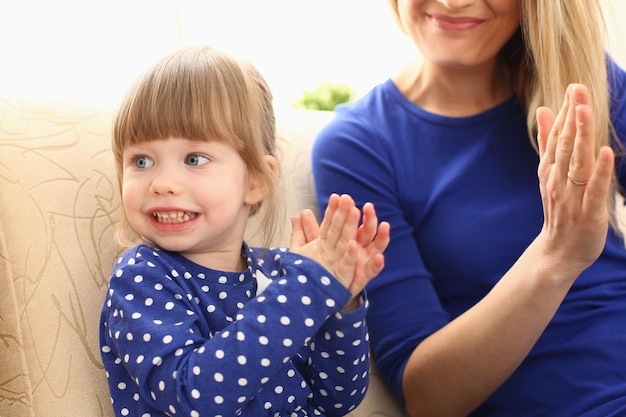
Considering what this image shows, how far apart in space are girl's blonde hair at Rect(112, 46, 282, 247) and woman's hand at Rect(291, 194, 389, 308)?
176 mm

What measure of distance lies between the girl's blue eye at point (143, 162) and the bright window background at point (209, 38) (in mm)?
1655

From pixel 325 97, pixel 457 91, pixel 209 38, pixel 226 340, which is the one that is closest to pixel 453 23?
pixel 457 91

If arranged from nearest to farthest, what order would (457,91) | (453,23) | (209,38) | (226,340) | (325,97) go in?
(226,340) → (453,23) → (457,91) → (325,97) → (209,38)

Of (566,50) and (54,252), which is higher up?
(566,50)

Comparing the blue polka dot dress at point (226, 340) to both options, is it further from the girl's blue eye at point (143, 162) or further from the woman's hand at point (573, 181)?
the woman's hand at point (573, 181)

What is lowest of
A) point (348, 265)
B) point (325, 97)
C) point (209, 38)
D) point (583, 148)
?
point (325, 97)

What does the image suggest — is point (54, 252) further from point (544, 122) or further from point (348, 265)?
point (544, 122)

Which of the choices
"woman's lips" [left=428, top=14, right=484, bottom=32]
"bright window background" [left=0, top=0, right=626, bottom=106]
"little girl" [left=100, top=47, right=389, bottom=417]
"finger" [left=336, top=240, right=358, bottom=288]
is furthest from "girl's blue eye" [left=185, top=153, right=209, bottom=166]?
"bright window background" [left=0, top=0, right=626, bottom=106]

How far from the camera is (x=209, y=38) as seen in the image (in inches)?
135

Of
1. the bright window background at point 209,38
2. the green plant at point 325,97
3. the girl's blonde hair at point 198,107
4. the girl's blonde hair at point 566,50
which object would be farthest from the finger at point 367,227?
the green plant at point 325,97

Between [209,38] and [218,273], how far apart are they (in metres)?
2.50

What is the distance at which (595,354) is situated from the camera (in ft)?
4.08

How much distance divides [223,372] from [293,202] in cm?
56

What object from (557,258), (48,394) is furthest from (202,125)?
(557,258)
